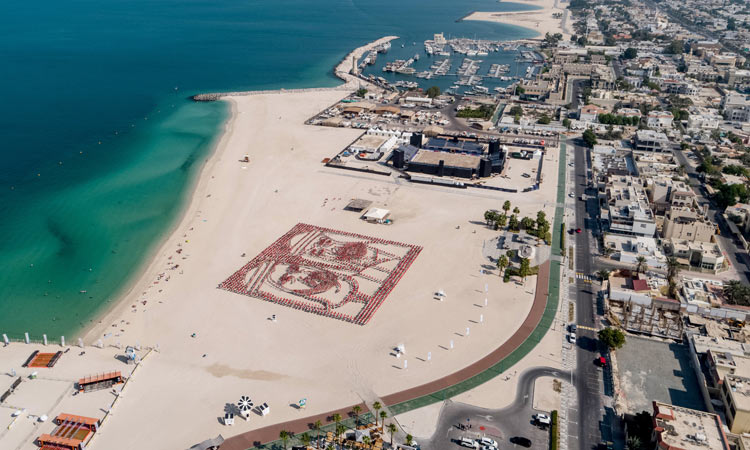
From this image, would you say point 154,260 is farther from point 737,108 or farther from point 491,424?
point 737,108

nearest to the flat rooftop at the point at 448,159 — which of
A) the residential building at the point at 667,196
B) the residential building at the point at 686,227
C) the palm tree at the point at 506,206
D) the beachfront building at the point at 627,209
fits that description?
the palm tree at the point at 506,206

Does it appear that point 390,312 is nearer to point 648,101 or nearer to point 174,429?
point 174,429

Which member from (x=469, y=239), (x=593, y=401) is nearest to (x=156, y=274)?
(x=469, y=239)

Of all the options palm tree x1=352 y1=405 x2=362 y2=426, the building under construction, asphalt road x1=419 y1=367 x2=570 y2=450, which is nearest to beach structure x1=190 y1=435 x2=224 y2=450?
palm tree x1=352 y1=405 x2=362 y2=426

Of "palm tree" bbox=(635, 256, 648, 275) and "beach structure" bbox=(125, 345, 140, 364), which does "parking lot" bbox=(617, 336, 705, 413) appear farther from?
"beach structure" bbox=(125, 345, 140, 364)

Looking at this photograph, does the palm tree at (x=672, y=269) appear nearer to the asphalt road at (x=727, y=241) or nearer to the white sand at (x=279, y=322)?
the asphalt road at (x=727, y=241)

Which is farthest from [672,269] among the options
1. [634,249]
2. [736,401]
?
[736,401]
